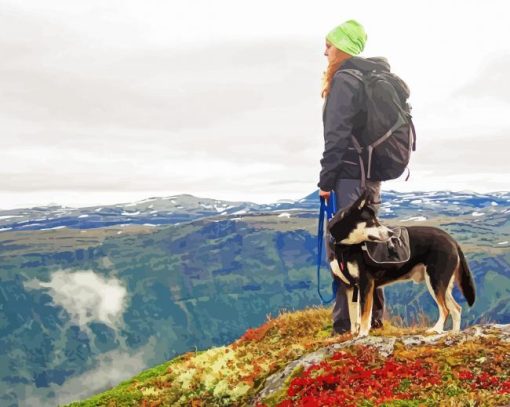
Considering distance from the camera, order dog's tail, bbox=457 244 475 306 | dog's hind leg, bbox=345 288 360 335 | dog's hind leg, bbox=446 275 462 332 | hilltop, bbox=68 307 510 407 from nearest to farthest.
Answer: hilltop, bbox=68 307 510 407 → dog's hind leg, bbox=446 275 462 332 → dog's tail, bbox=457 244 475 306 → dog's hind leg, bbox=345 288 360 335

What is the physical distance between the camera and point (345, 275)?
410 inches

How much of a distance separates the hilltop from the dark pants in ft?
1.51

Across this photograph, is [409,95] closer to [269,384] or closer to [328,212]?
[328,212]

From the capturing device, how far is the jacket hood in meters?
11.0

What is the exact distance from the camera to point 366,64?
433 inches

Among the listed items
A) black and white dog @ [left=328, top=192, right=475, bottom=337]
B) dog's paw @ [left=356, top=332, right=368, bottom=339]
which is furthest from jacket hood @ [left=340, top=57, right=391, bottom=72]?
dog's paw @ [left=356, top=332, right=368, bottom=339]

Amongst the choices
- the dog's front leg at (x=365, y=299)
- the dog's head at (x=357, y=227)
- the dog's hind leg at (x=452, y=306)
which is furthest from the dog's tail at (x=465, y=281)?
the dog's front leg at (x=365, y=299)

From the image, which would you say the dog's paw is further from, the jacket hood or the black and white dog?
the jacket hood

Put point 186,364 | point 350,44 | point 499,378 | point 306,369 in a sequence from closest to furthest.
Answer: point 499,378 < point 306,369 < point 350,44 < point 186,364

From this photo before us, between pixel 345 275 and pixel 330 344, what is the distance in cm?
123

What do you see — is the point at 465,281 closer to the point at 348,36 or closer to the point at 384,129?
the point at 384,129

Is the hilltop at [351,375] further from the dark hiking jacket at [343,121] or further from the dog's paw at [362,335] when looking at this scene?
the dark hiking jacket at [343,121]

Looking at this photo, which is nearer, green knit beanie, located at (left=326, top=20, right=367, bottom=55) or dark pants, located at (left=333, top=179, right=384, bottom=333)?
dark pants, located at (left=333, top=179, right=384, bottom=333)

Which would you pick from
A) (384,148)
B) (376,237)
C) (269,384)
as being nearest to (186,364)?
(269,384)
